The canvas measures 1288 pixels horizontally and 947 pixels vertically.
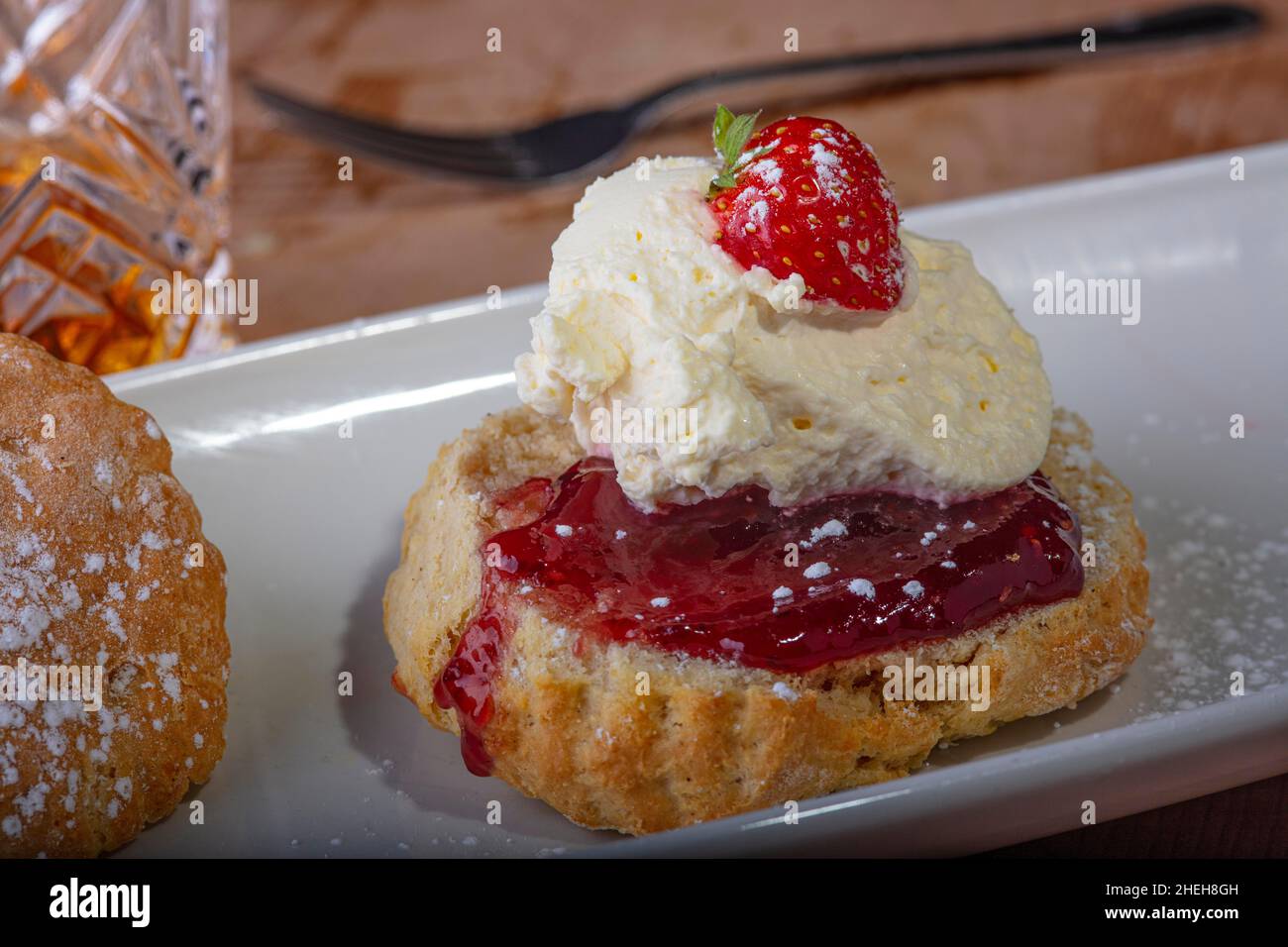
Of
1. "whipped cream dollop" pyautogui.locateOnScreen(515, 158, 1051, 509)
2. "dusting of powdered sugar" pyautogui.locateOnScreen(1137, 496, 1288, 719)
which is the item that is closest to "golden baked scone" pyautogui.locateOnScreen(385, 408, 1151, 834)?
"dusting of powdered sugar" pyautogui.locateOnScreen(1137, 496, 1288, 719)

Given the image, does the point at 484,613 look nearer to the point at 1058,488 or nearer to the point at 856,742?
the point at 856,742

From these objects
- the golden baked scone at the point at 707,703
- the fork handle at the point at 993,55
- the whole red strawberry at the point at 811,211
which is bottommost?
the golden baked scone at the point at 707,703

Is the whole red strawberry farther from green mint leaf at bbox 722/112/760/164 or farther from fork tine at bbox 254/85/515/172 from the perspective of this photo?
fork tine at bbox 254/85/515/172

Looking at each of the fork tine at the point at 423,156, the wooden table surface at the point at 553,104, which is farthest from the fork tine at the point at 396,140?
the wooden table surface at the point at 553,104

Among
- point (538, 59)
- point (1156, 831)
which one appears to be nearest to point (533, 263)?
point (538, 59)

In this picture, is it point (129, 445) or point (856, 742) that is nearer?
point (856, 742)

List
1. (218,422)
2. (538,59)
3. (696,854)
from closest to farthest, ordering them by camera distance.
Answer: (696,854)
(218,422)
(538,59)

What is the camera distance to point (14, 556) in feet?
7.04

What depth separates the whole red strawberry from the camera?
2203mm

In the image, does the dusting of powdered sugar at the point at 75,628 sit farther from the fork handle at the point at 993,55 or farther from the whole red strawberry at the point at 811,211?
the fork handle at the point at 993,55

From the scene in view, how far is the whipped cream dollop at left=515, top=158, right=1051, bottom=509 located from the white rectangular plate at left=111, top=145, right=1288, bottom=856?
1.66ft

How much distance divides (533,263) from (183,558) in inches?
77.1

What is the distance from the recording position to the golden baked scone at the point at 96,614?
2.07 metres

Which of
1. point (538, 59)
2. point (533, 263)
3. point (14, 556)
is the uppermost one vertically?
point (538, 59)
